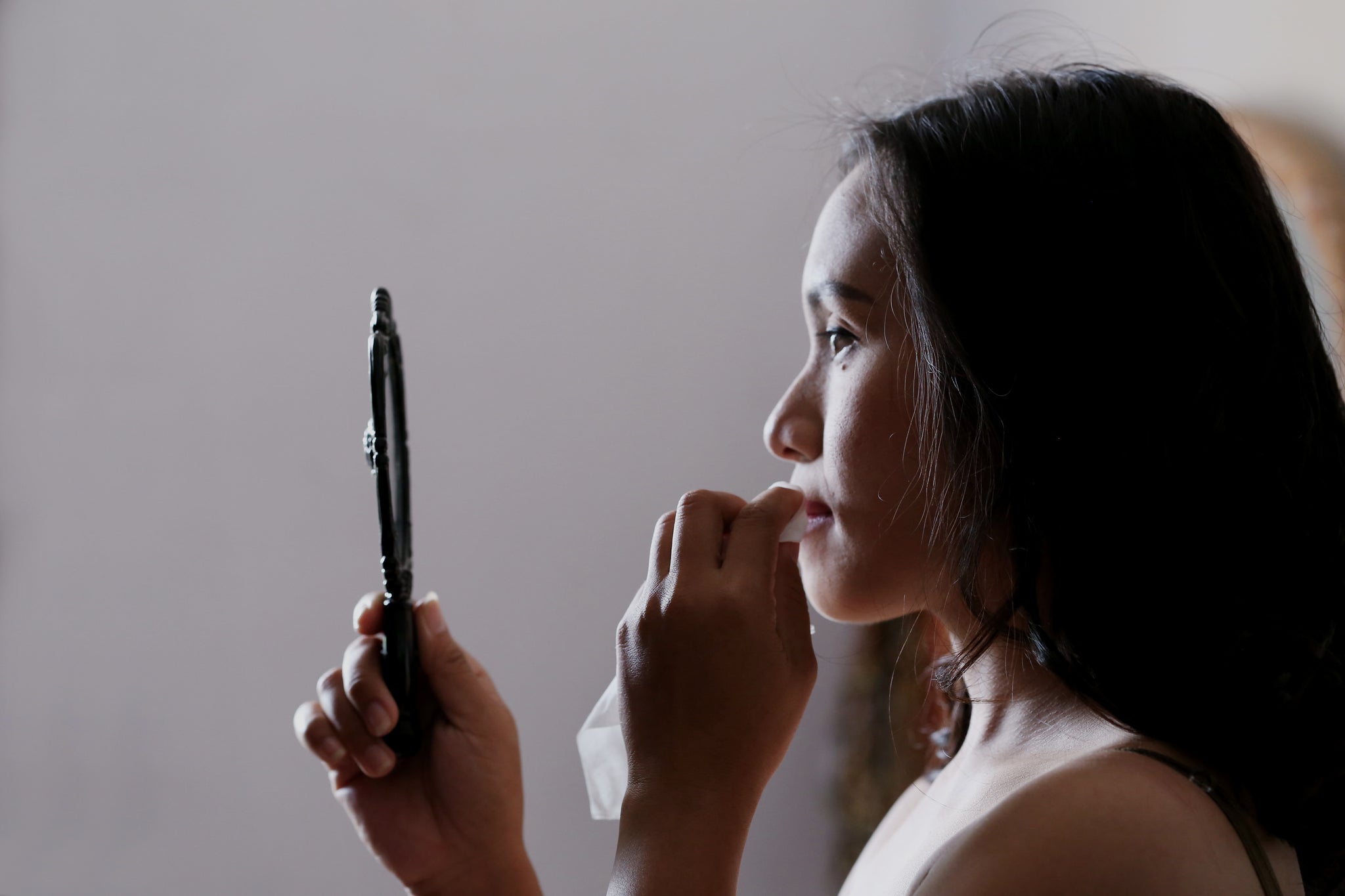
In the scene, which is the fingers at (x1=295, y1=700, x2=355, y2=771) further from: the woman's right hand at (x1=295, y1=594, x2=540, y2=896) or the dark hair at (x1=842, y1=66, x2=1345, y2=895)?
the dark hair at (x1=842, y1=66, x2=1345, y2=895)

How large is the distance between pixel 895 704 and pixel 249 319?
3.65ft

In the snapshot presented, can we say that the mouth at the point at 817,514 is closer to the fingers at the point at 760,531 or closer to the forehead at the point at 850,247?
the fingers at the point at 760,531

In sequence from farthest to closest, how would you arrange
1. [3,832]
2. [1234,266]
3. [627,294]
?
[627,294]
[3,832]
[1234,266]

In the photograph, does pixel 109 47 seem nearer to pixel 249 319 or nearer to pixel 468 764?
pixel 249 319

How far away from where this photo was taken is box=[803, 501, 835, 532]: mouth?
741 millimetres

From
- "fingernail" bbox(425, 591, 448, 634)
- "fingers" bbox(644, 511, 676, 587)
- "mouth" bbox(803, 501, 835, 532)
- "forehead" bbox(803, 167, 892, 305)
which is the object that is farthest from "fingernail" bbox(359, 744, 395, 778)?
"forehead" bbox(803, 167, 892, 305)

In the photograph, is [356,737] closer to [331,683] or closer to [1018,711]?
[331,683]

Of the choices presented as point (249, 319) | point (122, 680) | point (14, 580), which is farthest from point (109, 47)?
point (122, 680)

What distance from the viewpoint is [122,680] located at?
123cm

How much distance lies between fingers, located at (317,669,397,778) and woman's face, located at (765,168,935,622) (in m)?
0.32

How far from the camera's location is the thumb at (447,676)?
81 cm

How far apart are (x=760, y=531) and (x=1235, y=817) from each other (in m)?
0.32

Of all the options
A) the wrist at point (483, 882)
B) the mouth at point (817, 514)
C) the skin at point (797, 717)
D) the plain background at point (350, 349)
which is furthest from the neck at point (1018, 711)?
the plain background at point (350, 349)

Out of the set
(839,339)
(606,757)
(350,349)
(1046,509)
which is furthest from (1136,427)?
(350,349)
